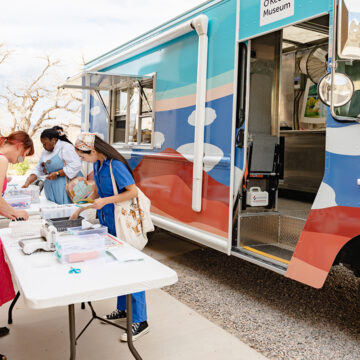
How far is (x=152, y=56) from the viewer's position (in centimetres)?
501

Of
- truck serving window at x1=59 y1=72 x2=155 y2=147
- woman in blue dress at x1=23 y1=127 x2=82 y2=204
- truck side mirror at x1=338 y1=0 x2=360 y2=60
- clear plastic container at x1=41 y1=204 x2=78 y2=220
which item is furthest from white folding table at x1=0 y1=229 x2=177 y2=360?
truck serving window at x1=59 y1=72 x2=155 y2=147

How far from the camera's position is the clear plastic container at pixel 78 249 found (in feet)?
7.47

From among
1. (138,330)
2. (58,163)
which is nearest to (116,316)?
(138,330)

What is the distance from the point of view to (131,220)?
9.94 ft

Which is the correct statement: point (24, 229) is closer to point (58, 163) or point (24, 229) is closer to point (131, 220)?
point (131, 220)

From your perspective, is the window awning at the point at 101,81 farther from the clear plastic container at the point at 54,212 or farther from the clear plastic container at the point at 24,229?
the clear plastic container at the point at 24,229

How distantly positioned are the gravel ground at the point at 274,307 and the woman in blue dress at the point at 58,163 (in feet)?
5.21

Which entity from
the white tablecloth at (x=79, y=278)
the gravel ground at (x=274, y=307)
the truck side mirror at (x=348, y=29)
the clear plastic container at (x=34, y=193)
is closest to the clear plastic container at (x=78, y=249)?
the white tablecloth at (x=79, y=278)

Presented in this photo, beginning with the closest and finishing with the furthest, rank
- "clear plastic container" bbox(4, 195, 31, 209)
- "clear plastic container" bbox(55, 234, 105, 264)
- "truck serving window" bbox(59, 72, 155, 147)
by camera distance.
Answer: "clear plastic container" bbox(55, 234, 105, 264), "clear plastic container" bbox(4, 195, 31, 209), "truck serving window" bbox(59, 72, 155, 147)

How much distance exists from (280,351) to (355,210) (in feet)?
3.74

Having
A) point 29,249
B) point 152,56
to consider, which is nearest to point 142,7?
point 152,56

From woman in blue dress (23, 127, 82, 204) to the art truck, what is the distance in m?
0.89

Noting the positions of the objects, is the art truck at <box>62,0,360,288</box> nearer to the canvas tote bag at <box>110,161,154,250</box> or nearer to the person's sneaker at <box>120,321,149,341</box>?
the canvas tote bag at <box>110,161,154,250</box>

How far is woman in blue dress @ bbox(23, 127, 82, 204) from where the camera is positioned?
486 centimetres
